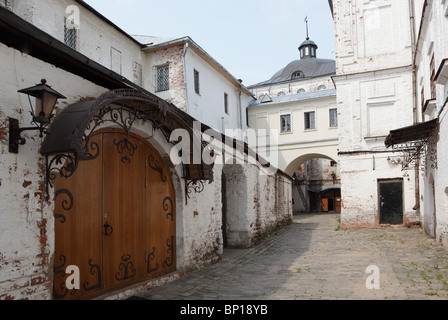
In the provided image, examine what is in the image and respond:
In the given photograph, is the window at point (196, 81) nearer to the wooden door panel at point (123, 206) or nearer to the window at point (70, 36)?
the window at point (70, 36)

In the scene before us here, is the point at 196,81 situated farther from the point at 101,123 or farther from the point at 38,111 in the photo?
the point at 38,111

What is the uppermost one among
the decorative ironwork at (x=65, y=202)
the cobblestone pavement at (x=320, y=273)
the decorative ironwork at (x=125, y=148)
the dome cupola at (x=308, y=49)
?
the dome cupola at (x=308, y=49)

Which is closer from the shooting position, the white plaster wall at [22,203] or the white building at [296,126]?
the white plaster wall at [22,203]

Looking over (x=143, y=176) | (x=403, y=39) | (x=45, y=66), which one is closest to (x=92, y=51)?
(x=143, y=176)

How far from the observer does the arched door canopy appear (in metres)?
3.76

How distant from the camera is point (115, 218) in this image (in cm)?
525

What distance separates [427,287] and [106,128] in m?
5.30

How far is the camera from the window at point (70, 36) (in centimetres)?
1380

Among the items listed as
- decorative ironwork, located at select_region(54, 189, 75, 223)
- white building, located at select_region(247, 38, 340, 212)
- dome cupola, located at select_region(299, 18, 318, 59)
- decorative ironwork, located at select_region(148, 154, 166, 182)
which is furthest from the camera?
dome cupola, located at select_region(299, 18, 318, 59)

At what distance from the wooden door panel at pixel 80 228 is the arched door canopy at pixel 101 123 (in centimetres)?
20

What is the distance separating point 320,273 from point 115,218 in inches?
155

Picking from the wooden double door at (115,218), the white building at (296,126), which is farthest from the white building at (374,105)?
the wooden double door at (115,218)

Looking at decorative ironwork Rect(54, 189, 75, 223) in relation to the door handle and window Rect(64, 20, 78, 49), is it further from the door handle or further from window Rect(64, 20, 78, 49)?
window Rect(64, 20, 78, 49)

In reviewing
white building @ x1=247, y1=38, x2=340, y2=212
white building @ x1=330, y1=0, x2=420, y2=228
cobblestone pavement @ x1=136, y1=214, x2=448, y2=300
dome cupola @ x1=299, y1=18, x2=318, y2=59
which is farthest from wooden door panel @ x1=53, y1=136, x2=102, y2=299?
dome cupola @ x1=299, y1=18, x2=318, y2=59
